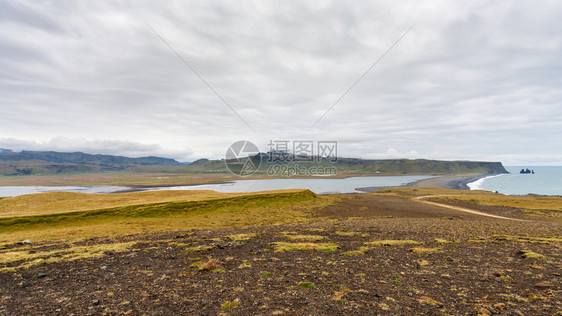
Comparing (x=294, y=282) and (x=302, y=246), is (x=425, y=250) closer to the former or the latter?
(x=302, y=246)

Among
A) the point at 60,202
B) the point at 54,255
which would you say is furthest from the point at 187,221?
the point at 60,202

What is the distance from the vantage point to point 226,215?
109ft

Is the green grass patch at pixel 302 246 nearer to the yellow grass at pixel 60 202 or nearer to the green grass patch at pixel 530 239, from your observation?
the green grass patch at pixel 530 239

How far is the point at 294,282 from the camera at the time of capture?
10.2 meters

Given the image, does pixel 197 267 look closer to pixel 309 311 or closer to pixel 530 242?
pixel 309 311

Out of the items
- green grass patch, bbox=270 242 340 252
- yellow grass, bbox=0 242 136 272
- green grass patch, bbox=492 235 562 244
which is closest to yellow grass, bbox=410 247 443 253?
green grass patch, bbox=270 242 340 252

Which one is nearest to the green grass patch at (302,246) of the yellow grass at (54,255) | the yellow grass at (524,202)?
the yellow grass at (54,255)

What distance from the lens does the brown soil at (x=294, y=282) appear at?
8.16m

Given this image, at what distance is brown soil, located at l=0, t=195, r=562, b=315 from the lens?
8.16 m

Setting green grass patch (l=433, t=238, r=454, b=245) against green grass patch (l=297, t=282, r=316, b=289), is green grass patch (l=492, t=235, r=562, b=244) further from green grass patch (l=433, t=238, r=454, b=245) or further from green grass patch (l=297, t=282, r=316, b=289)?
green grass patch (l=297, t=282, r=316, b=289)

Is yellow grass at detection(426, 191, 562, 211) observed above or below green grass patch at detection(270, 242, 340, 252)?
below

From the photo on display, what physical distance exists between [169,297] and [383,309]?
7600mm

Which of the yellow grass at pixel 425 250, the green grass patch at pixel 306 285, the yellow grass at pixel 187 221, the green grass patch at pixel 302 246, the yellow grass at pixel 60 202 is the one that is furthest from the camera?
the yellow grass at pixel 60 202

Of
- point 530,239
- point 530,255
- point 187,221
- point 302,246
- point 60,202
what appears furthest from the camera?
point 60,202
